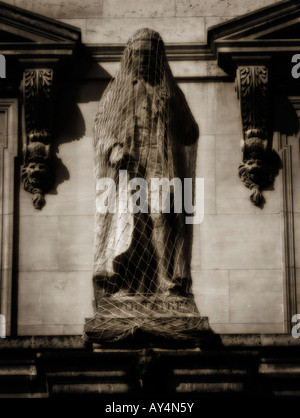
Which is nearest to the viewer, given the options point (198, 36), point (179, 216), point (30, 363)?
point (30, 363)

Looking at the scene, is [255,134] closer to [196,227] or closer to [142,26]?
[196,227]

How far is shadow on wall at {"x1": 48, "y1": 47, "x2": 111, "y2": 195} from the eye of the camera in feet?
66.1

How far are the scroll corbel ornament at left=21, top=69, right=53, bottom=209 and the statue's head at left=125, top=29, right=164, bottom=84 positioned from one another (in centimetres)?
109

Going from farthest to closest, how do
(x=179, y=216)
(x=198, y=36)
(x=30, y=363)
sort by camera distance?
1. (x=198, y=36)
2. (x=179, y=216)
3. (x=30, y=363)

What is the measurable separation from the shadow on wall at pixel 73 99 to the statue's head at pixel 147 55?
94 centimetres

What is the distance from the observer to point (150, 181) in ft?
62.6

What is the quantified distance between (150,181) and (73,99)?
1.81m

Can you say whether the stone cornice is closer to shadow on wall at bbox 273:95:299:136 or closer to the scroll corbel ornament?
the scroll corbel ornament

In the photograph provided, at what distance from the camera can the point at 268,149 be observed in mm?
20031

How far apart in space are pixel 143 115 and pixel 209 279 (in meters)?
1.90

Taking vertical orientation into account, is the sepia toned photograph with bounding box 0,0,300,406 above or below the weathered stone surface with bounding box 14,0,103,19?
below

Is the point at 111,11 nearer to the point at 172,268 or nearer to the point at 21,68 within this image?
the point at 21,68

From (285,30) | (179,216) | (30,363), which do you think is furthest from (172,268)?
(285,30)

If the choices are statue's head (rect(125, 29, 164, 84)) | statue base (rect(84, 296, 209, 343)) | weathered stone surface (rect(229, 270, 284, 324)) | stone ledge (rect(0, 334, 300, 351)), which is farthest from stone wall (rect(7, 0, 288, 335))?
stone ledge (rect(0, 334, 300, 351))
